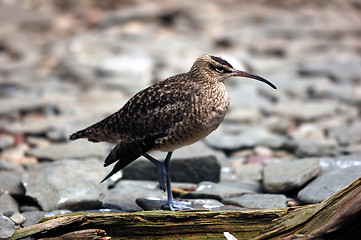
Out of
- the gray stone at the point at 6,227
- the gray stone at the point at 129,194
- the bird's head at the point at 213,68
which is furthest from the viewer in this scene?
the gray stone at the point at 129,194

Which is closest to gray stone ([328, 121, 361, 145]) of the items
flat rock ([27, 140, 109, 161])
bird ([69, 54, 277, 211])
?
bird ([69, 54, 277, 211])

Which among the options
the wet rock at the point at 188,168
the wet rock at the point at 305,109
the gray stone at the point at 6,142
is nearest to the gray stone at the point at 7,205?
the wet rock at the point at 188,168

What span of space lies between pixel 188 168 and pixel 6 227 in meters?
2.45

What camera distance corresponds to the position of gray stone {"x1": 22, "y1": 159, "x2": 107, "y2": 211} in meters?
6.21

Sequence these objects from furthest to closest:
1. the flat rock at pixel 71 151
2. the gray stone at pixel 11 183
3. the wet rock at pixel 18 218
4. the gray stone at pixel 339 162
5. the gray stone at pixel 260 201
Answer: the flat rock at pixel 71 151 → the gray stone at pixel 339 162 → the gray stone at pixel 11 183 → the gray stone at pixel 260 201 → the wet rock at pixel 18 218

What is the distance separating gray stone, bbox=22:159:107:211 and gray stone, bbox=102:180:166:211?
12cm

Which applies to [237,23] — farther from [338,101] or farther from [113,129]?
[113,129]

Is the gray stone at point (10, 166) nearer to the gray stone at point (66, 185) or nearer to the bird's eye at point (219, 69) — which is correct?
the gray stone at point (66, 185)

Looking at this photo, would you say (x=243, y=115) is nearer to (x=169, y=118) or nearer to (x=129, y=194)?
(x=129, y=194)

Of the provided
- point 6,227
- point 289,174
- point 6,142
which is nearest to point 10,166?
point 6,142

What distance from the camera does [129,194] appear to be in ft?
21.2

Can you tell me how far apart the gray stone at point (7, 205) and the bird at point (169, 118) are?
43.2 inches

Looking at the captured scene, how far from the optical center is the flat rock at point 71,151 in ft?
26.6

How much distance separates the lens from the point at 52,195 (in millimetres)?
6395
